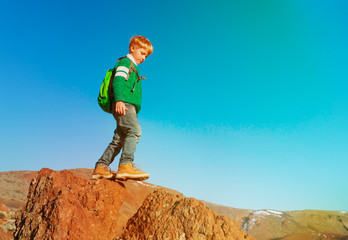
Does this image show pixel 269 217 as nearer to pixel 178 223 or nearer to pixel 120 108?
pixel 178 223

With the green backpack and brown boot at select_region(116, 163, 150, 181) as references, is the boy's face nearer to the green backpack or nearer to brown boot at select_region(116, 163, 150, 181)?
the green backpack

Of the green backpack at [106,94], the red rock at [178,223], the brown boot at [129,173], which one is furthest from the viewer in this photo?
the green backpack at [106,94]

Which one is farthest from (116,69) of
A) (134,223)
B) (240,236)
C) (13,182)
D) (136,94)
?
(13,182)

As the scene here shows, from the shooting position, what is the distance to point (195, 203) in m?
2.72

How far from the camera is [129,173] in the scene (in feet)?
9.68

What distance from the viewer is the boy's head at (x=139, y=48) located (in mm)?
3697

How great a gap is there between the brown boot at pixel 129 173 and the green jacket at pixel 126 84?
3.20ft

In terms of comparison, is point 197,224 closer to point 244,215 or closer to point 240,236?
point 240,236

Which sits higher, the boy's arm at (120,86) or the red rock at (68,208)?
the boy's arm at (120,86)

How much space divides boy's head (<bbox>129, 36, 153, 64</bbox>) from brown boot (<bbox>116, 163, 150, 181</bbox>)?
182cm

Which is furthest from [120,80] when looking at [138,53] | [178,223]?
[178,223]

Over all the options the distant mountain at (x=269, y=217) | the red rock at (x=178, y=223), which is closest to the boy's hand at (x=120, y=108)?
the red rock at (x=178, y=223)

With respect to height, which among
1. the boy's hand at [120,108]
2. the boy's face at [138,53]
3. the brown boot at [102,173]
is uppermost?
the boy's face at [138,53]

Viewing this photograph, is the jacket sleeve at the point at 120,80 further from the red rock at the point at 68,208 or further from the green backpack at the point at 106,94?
the red rock at the point at 68,208
